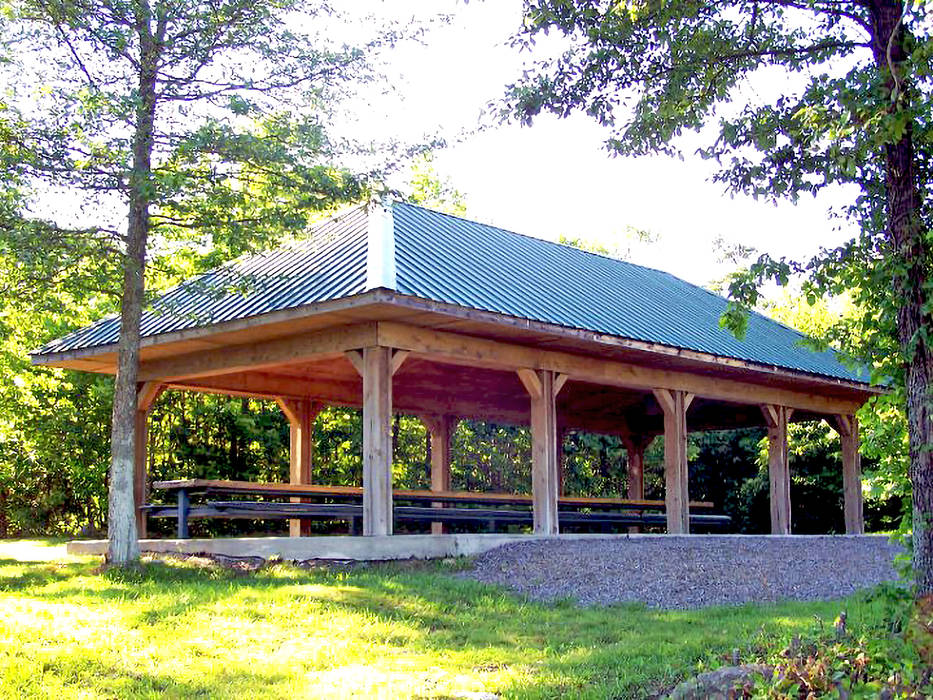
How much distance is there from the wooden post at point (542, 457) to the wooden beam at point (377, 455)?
251 cm

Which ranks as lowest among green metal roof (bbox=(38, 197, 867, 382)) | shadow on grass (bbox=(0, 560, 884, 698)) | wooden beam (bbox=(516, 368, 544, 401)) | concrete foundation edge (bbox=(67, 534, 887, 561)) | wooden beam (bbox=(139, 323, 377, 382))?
shadow on grass (bbox=(0, 560, 884, 698))

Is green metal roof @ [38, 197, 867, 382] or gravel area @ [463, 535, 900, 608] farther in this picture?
green metal roof @ [38, 197, 867, 382]

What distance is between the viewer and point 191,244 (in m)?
22.0

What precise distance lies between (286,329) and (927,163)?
7450mm

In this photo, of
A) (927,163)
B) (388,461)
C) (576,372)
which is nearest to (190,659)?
Answer: (388,461)

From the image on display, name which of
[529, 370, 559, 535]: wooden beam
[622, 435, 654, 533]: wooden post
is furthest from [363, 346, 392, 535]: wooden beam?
[622, 435, 654, 533]: wooden post

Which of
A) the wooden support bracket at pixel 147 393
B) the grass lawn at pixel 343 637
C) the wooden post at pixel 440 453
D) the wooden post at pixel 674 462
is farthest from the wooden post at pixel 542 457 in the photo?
the wooden support bracket at pixel 147 393

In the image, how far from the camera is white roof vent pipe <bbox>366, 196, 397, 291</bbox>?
10.5 metres

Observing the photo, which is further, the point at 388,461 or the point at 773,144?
the point at 388,461

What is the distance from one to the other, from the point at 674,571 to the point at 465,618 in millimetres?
3477

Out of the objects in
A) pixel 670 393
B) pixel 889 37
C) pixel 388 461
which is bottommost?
pixel 388 461

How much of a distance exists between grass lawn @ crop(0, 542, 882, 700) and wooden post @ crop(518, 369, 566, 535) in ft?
11.6

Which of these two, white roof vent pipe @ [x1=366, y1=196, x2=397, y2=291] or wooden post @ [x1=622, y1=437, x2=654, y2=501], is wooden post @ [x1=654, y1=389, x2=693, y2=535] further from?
wooden post @ [x1=622, y1=437, x2=654, y2=501]

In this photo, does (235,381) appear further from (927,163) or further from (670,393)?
(927,163)
